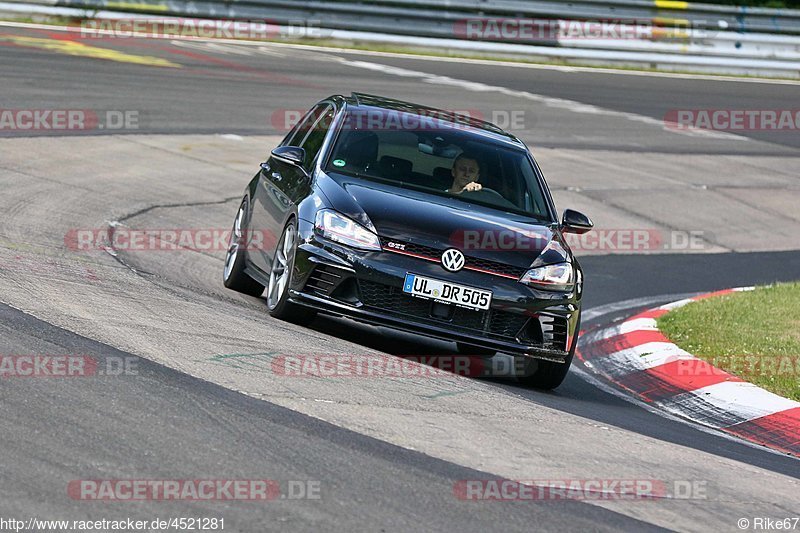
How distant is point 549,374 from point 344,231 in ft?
5.12

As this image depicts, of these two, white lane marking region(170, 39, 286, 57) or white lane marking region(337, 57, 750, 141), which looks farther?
white lane marking region(170, 39, 286, 57)

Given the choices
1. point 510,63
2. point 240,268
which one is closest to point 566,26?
point 510,63

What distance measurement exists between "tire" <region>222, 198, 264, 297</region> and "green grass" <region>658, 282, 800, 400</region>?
3141mm

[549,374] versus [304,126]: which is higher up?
[304,126]

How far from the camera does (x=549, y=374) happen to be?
817cm

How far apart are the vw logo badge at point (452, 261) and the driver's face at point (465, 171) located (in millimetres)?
1187

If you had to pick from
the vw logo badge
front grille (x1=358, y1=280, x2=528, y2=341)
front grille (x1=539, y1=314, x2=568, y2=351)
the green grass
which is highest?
the vw logo badge

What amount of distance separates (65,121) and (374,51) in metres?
12.1

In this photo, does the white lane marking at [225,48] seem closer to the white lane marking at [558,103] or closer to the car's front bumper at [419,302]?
the white lane marking at [558,103]

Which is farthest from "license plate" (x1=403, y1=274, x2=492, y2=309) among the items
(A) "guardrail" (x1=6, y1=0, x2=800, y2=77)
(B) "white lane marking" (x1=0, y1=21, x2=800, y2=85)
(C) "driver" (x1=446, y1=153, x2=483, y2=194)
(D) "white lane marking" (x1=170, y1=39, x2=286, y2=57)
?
(A) "guardrail" (x1=6, y1=0, x2=800, y2=77)

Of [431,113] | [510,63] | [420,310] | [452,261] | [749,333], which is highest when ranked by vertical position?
[431,113]

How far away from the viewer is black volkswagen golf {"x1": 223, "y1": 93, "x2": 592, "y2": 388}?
772 centimetres

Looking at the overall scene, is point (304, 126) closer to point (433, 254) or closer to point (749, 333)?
point (433, 254)

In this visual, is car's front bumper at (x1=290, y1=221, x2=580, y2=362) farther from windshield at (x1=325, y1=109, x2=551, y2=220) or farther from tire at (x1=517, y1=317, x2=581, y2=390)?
windshield at (x1=325, y1=109, x2=551, y2=220)
